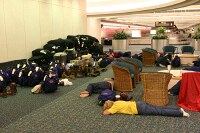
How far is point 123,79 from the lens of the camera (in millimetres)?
6547

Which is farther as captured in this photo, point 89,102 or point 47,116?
point 89,102

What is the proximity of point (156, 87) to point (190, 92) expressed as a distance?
729mm

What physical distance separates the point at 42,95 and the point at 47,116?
1.65 metres

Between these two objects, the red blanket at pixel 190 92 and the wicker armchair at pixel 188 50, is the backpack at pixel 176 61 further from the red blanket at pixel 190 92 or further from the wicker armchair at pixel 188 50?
the red blanket at pixel 190 92

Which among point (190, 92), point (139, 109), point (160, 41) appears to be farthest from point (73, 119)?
point (160, 41)

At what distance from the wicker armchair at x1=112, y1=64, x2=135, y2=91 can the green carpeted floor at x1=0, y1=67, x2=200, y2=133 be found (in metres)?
0.58

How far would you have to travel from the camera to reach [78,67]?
8930 mm

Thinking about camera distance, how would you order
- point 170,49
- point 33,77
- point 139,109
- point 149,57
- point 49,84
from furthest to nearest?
point 170,49 → point 149,57 → point 33,77 → point 49,84 → point 139,109

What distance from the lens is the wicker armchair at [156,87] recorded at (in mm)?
5137

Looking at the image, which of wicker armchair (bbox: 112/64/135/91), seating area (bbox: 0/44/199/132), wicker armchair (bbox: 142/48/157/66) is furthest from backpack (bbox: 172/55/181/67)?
wicker armchair (bbox: 112/64/135/91)

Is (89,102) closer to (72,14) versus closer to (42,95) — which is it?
(42,95)

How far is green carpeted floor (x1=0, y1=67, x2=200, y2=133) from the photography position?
13.6ft

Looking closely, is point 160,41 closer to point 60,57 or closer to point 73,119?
point 60,57

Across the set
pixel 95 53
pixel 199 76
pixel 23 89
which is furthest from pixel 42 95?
pixel 95 53
